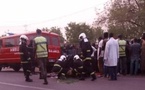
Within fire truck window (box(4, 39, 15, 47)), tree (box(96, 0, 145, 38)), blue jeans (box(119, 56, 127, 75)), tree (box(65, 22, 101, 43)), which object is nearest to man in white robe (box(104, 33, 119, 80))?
blue jeans (box(119, 56, 127, 75))

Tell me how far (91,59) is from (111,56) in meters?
1.14

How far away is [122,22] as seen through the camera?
39.6 metres

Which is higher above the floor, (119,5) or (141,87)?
(119,5)

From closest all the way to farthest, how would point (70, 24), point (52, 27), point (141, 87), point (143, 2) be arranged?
1. point (141, 87)
2. point (143, 2)
3. point (70, 24)
4. point (52, 27)

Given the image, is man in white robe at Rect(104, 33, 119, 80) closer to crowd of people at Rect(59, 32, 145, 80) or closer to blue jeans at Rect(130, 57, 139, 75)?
crowd of people at Rect(59, 32, 145, 80)

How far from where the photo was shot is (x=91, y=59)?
15.0 meters

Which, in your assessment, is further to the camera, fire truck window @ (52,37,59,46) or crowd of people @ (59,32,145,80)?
fire truck window @ (52,37,59,46)

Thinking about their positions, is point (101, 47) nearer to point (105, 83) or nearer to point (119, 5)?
point (105, 83)

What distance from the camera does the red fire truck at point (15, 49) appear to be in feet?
67.2

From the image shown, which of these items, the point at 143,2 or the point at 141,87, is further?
the point at 143,2

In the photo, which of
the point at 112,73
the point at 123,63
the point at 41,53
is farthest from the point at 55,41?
the point at 41,53

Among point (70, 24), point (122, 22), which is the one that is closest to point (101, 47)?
Answer: point (122, 22)

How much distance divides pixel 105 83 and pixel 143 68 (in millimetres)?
3294

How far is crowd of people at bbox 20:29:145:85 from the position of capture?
13.3m
